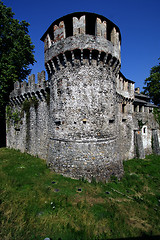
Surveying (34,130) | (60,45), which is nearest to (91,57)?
(60,45)

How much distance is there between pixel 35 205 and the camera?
543cm

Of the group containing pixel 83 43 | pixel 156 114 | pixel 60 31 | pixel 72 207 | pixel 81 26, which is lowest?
pixel 72 207

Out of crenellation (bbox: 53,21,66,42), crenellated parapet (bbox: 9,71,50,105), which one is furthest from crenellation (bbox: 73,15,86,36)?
crenellated parapet (bbox: 9,71,50,105)

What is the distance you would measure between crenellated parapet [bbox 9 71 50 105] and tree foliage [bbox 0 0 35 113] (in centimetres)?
113

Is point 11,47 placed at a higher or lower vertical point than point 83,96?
higher

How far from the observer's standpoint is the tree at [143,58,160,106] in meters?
20.9

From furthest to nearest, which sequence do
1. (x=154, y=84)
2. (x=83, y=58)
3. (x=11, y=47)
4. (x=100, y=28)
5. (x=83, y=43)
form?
(x=154, y=84) → (x=11, y=47) → (x=83, y=58) → (x=100, y=28) → (x=83, y=43)

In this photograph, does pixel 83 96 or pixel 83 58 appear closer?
pixel 83 58

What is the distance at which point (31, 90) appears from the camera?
1297 cm

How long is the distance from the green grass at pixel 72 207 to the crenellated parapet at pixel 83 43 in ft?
27.2

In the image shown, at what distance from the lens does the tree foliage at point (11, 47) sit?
1400 centimetres

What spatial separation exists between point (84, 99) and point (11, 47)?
13382 mm

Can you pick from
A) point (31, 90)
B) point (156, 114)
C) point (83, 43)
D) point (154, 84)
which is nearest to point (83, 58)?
point (83, 43)

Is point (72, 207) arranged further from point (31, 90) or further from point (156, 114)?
point (156, 114)
